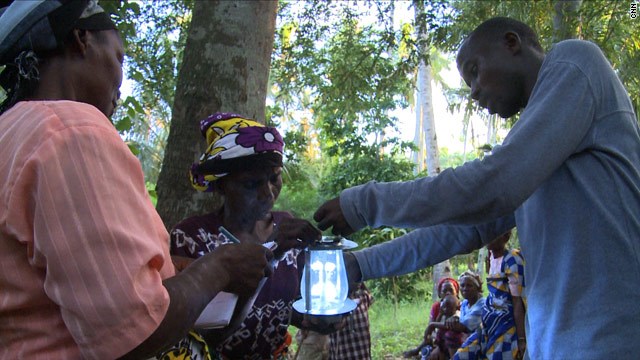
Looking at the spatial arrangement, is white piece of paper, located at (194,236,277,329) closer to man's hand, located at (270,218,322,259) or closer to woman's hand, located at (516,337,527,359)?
man's hand, located at (270,218,322,259)

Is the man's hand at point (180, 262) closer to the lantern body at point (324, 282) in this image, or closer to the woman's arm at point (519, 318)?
the lantern body at point (324, 282)

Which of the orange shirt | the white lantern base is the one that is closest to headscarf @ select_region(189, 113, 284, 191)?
the white lantern base

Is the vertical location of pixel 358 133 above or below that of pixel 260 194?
above

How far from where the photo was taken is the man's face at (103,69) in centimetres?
138

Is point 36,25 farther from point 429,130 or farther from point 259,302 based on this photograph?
point 429,130

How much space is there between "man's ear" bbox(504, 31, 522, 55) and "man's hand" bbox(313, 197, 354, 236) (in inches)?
33.4

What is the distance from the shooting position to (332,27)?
7.94 metres

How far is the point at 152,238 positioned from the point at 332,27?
7.13 meters

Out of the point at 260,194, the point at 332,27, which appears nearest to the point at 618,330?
the point at 260,194

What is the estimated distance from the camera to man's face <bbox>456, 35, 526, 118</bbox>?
2.10 metres

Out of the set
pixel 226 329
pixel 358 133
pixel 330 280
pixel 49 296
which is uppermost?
pixel 358 133

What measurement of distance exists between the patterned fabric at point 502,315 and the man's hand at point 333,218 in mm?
2871

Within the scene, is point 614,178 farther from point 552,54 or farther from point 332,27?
point 332,27

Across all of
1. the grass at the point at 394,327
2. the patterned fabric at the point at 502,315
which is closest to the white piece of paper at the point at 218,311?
the patterned fabric at the point at 502,315
